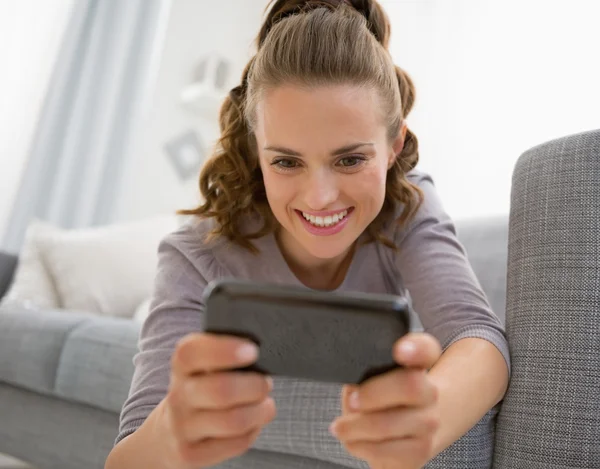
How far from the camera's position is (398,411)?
53 centimetres

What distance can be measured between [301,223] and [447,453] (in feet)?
1.31

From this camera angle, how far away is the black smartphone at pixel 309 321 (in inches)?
19.6

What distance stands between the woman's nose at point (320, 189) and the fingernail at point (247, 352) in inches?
16.7

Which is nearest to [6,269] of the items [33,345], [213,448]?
[33,345]

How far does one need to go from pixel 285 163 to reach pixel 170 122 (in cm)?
276

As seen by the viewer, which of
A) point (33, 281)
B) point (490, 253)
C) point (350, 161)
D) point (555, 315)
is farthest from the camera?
point (33, 281)

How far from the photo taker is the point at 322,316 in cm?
50

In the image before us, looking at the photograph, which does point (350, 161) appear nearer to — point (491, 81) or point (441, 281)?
point (441, 281)

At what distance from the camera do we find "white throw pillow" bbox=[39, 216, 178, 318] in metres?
2.21

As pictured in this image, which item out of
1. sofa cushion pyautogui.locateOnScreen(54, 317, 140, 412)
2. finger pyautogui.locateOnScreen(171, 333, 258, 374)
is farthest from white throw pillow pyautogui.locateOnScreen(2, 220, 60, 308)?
finger pyautogui.locateOnScreen(171, 333, 258, 374)

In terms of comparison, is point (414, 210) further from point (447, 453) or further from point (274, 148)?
point (447, 453)

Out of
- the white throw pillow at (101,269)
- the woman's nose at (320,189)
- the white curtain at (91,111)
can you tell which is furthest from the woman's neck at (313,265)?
the white curtain at (91,111)

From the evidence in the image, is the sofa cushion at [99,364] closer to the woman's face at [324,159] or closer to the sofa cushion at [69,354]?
the sofa cushion at [69,354]

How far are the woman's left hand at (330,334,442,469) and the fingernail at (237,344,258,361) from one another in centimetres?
11
